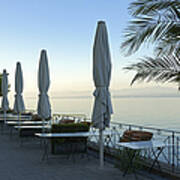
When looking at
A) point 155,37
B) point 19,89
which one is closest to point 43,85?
point 19,89

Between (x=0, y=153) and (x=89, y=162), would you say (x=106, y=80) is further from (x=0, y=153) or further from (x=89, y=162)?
(x=0, y=153)

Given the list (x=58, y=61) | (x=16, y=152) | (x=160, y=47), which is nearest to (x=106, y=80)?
(x=160, y=47)

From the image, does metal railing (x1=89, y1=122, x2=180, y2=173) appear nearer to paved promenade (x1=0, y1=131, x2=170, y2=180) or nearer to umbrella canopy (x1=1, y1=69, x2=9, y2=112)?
paved promenade (x1=0, y1=131, x2=170, y2=180)

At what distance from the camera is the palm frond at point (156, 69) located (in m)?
5.91

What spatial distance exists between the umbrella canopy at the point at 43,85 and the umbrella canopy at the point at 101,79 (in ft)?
10.4

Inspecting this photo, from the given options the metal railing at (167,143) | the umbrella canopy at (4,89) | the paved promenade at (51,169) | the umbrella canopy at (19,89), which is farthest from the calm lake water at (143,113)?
the paved promenade at (51,169)

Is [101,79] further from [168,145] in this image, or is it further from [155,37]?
[168,145]

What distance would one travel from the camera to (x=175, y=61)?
5.86m

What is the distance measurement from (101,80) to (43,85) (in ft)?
11.0

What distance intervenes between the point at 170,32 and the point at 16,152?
4.96 metres

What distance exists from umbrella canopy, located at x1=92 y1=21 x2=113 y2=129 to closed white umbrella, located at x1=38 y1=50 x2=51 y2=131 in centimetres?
317

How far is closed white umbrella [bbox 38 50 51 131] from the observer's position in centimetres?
898

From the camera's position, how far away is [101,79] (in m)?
6.07

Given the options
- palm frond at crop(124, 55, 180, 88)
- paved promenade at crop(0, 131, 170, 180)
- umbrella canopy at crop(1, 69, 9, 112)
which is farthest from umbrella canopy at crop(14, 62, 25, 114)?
palm frond at crop(124, 55, 180, 88)
